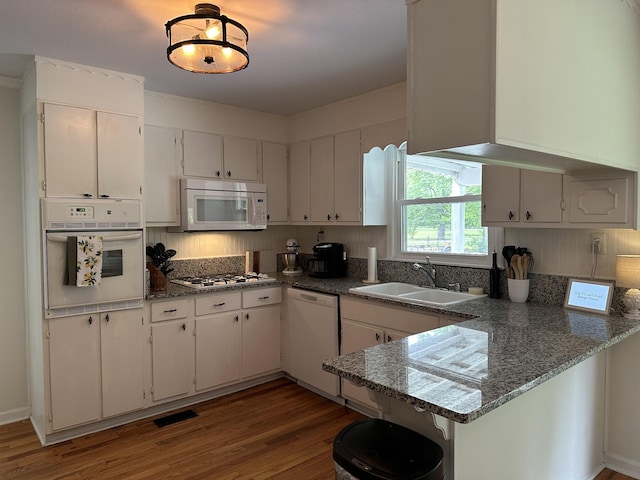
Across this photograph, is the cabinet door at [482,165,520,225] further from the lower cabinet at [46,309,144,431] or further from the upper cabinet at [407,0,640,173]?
the lower cabinet at [46,309,144,431]

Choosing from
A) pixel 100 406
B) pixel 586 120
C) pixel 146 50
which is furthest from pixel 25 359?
pixel 586 120

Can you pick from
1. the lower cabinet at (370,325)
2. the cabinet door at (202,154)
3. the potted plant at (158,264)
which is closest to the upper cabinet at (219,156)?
the cabinet door at (202,154)

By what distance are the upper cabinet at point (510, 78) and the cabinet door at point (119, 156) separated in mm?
2327

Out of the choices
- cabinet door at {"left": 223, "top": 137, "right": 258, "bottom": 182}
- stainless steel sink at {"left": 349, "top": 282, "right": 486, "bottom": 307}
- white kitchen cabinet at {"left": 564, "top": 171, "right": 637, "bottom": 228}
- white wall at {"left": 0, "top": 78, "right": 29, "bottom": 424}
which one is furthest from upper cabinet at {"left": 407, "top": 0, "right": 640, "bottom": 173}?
white wall at {"left": 0, "top": 78, "right": 29, "bottom": 424}

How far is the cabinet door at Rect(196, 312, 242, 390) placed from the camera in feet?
11.7

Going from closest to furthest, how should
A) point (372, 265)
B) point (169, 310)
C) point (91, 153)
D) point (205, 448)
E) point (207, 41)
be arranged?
1. point (207, 41)
2. point (205, 448)
3. point (91, 153)
4. point (169, 310)
5. point (372, 265)

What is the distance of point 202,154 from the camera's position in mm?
3891

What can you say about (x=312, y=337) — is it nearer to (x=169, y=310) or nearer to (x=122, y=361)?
(x=169, y=310)

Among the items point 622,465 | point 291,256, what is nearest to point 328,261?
point 291,256

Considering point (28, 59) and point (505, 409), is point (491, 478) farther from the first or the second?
point (28, 59)

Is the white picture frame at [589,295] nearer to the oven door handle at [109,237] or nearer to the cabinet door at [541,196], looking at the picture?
the cabinet door at [541,196]

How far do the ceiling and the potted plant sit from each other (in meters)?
1.29

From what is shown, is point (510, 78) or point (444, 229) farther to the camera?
point (444, 229)

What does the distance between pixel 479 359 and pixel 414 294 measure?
1.65 meters
